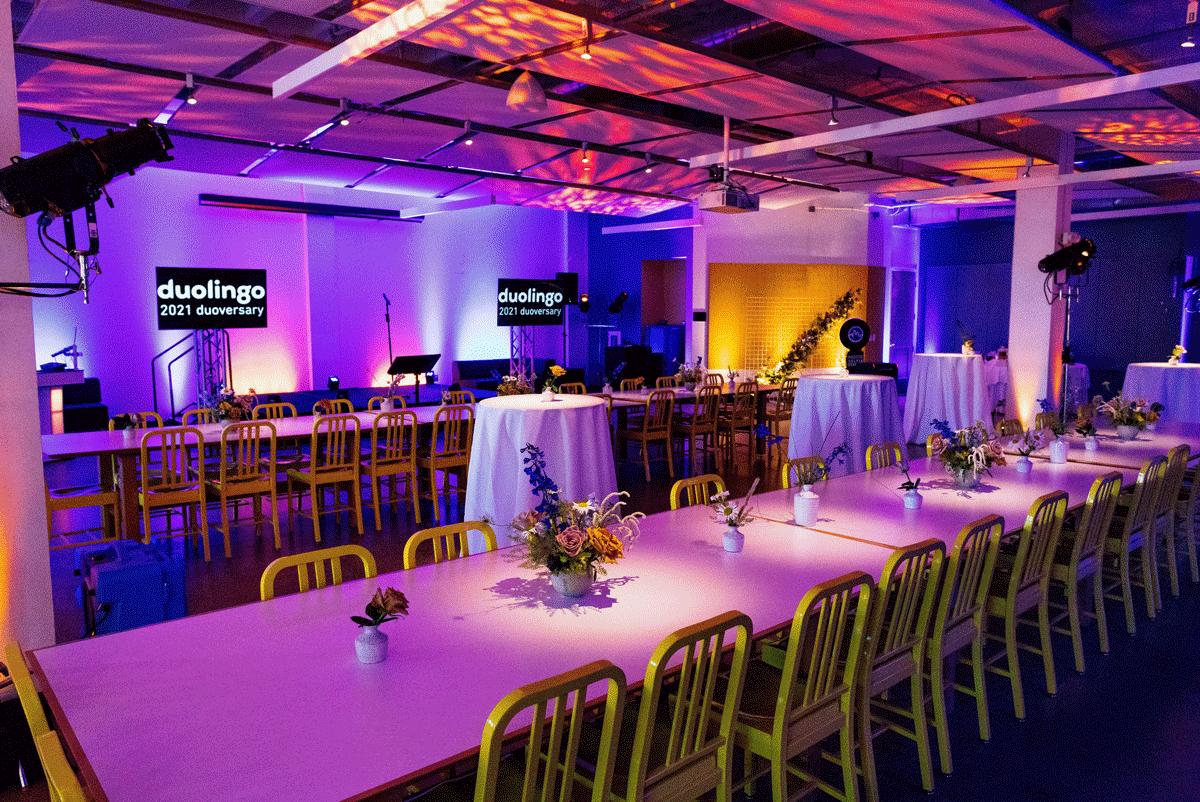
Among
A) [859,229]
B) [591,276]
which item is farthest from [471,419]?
[591,276]

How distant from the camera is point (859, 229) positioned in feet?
43.2

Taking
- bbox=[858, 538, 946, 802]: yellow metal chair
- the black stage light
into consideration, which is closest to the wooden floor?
bbox=[858, 538, 946, 802]: yellow metal chair

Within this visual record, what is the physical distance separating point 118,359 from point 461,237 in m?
5.81

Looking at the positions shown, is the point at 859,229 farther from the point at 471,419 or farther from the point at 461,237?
the point at 471,419

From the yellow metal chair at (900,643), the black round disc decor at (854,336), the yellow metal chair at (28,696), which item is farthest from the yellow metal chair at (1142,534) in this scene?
the black round disc decor at (854,336)

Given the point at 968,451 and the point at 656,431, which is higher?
the point at 968,451

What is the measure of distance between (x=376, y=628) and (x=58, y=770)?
83cm

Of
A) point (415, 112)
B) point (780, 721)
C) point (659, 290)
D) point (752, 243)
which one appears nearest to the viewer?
point (780, 721)

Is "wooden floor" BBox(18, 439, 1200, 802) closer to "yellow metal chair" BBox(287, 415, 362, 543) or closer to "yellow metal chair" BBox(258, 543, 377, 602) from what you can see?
"yellow metal chair" BBox(287, 415, 362, 543)

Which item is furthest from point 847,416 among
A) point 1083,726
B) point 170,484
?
point 170,484

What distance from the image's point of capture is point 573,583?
2564mm

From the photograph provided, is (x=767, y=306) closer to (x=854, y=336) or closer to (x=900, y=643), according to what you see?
(x=854, y=336)

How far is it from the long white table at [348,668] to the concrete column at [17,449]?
1039 mm

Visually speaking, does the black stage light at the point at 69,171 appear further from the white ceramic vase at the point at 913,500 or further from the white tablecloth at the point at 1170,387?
the white tablecloth at the point at 1170,387
